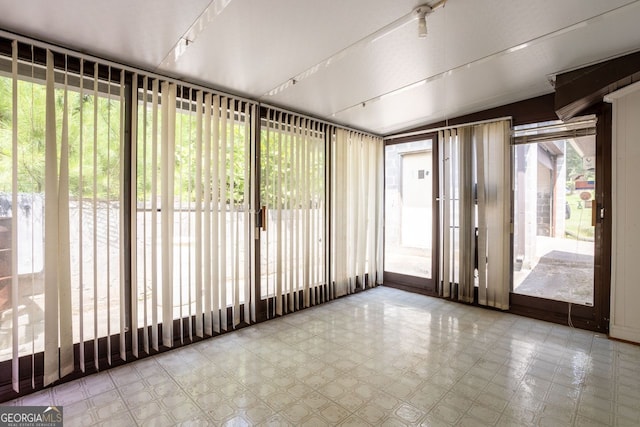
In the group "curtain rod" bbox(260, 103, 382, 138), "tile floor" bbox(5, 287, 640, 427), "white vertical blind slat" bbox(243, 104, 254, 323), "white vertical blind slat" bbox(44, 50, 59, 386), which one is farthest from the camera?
"curtain rod" bbox(260, 103, 382, 138)

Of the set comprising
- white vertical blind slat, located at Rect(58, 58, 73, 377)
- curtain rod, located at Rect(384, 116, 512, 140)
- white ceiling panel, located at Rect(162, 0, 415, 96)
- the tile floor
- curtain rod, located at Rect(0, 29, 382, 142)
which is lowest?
the tile floor

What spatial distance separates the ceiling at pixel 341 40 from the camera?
1903mm

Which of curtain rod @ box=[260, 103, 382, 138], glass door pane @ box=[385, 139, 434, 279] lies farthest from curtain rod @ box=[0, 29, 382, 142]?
glass door pane @ box=[385, 139, 434, 279]

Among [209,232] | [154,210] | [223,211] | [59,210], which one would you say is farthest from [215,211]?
[59,210]

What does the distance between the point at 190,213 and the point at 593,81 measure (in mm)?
3955

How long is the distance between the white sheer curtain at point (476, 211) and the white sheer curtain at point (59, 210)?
3.94 metres

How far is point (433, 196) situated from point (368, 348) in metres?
2.61

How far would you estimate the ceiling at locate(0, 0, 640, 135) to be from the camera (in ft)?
6.24

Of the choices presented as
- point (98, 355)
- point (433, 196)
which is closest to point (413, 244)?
point (433, 196)

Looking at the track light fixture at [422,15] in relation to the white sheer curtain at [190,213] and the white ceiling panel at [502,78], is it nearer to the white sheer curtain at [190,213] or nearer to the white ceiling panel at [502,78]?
the white ceiling panel at [502,78]

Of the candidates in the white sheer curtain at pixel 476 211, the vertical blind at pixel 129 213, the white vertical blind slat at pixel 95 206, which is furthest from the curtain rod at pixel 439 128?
the white vertical blind slat at pixel 95 206

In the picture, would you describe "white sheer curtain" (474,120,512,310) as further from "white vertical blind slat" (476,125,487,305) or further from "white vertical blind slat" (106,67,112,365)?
"white vertical blind slat" (106,67,112,365)

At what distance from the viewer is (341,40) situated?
7.50 feet

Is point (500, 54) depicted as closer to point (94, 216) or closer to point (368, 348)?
point (368, 348)
